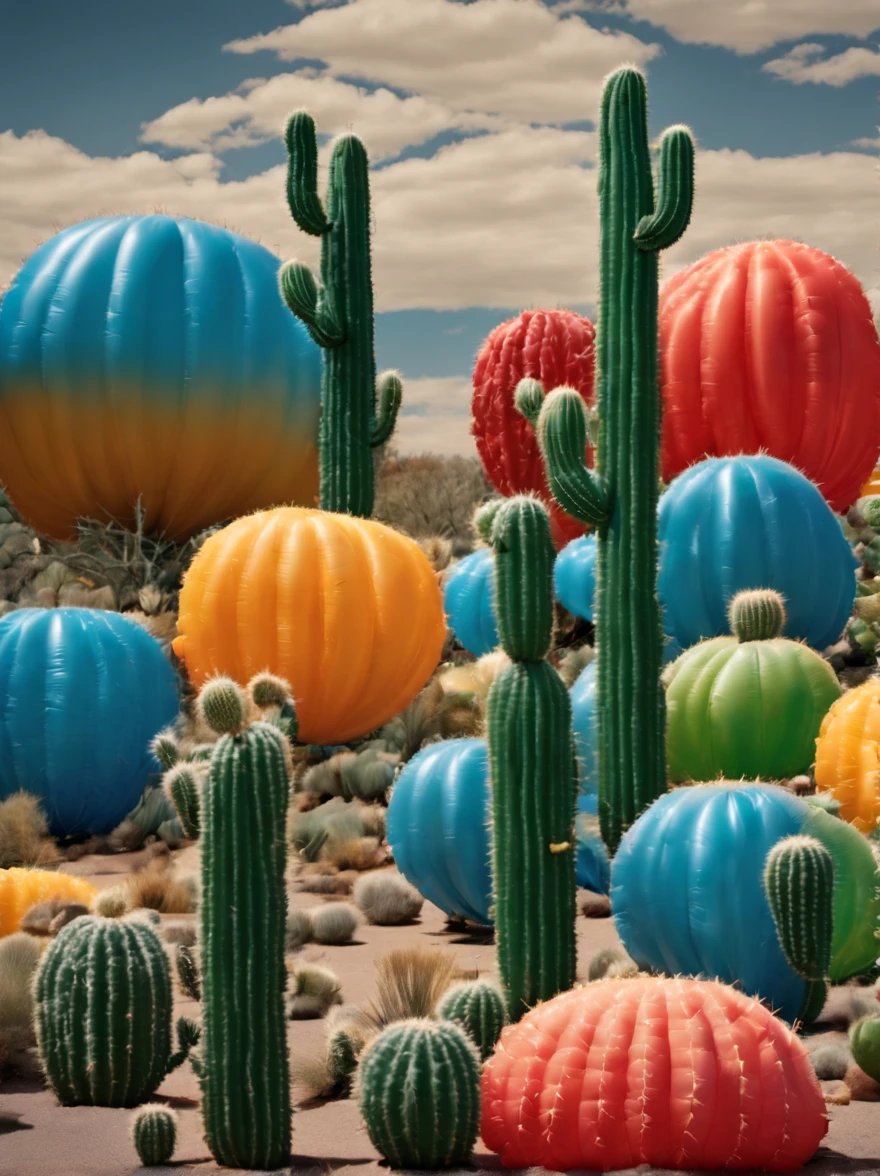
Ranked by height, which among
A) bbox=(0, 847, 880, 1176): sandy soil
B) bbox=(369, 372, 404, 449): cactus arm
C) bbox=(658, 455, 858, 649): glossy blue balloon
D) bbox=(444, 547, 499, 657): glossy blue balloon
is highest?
bbox=(369, 372, 404, 449): cactus arm

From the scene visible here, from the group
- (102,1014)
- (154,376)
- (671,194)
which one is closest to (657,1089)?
(102,1014)

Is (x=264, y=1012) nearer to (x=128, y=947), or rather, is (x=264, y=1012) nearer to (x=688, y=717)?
(x=128, y=947)

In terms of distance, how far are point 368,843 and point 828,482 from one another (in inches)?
221

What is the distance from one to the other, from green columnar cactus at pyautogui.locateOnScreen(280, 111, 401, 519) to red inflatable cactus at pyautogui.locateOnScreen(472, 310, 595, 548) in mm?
2158

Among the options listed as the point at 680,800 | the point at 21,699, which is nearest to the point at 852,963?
the point at 680,800

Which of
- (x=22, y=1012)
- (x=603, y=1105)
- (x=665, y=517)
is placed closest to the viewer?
(x=603, y=1105)

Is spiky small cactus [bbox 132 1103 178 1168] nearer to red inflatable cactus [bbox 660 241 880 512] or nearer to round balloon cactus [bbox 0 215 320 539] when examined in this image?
red inflatable cactus [bbox 660 241 880 512]

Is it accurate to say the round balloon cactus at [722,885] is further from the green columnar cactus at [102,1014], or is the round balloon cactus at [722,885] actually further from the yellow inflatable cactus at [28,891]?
the yellow inflatable cactus at [28,891]

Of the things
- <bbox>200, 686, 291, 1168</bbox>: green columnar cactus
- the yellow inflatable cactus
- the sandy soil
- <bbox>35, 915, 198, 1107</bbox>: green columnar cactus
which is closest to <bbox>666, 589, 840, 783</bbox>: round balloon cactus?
the sandy soil

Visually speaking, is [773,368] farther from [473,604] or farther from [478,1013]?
[478,1013]

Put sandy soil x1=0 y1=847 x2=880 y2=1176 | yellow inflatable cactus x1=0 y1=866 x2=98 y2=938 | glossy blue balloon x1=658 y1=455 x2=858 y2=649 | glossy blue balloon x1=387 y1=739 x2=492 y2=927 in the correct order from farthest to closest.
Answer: glossy blue balloon x1=658 y1=455 x2=858 y2=649, glossy blue balloon x1=387 y1=739 x2=492 y2=927, yellow inflatable cactus x1=0 y1=866 x2=98 y2=938, sandy soil x1=0 y1=847 x2=880 y2=1176

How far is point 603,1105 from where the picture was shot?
4715 millimetres

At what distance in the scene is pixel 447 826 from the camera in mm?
7441

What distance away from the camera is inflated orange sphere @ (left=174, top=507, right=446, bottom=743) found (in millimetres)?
10352
